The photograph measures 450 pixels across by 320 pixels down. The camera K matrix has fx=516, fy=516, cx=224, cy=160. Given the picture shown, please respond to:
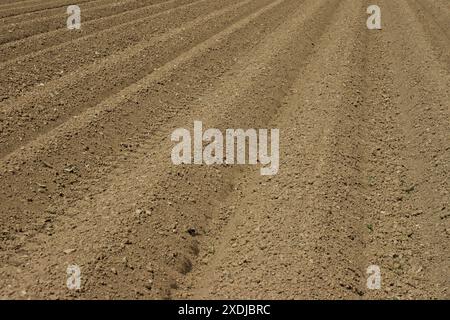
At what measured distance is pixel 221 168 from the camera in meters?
5.56

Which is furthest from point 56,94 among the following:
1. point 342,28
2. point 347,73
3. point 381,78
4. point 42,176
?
point 342,28

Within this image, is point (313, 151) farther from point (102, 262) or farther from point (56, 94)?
point (56, 94)

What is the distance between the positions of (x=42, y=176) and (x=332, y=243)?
2.95 meters

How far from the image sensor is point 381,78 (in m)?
8.12

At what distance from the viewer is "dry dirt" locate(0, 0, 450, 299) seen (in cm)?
408

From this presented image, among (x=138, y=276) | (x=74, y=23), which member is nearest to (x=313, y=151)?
(x=138, y=276)

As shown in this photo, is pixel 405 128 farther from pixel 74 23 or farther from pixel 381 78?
pixel 74 23

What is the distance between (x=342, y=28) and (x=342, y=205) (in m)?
6.53

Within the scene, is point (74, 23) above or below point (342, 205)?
above

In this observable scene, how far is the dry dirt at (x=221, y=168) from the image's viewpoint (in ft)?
13.4
